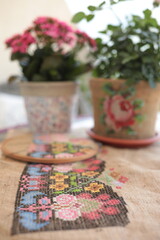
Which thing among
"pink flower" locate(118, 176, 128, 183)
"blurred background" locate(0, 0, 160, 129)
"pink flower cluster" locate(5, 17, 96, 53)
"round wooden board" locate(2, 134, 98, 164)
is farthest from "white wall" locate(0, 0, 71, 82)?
"pink flower" locate(118, 176, 128, 183)

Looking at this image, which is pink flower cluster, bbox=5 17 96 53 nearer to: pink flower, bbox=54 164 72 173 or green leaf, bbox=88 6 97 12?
green leaf, bbox=88 6 97 12

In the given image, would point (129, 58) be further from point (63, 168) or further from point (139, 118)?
point (63, 168)

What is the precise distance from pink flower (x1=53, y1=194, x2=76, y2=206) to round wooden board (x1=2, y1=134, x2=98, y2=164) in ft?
0.54

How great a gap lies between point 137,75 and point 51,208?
451mm

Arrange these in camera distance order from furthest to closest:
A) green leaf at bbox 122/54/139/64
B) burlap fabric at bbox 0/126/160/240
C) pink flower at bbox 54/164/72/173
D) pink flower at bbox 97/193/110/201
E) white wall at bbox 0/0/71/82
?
white wall at bbox 0/0/71/82 → green leaf at bbox 122/54/139/64 → pink flower at bbox 54/164/72/173 → pink flower at bbox 97/193/110/201 → burlap fabric at bbox 0/126/160/240

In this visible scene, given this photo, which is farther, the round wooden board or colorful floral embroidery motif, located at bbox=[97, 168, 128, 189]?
the round wooden board

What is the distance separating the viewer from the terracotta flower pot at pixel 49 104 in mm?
885

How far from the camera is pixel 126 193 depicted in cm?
47

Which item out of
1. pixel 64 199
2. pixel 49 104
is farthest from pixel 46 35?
pixel 64 199

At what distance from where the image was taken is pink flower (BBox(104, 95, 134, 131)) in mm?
757

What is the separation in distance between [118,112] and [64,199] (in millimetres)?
380

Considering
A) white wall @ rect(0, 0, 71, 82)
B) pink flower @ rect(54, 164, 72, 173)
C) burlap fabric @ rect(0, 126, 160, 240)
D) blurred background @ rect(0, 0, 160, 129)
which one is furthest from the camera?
white wall @ rect(0, 0, 71, 82)

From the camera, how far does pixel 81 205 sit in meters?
0.43

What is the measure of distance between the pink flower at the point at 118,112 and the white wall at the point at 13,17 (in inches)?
44.1
